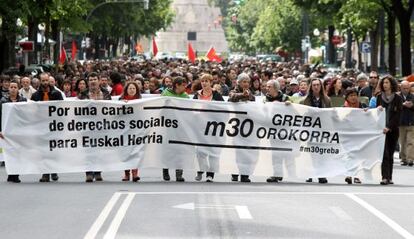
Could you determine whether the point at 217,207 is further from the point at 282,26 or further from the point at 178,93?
the point at 282,26

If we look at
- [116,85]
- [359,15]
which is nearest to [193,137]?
[116,85]

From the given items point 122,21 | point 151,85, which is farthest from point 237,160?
point 122,21

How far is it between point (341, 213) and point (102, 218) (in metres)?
2.79

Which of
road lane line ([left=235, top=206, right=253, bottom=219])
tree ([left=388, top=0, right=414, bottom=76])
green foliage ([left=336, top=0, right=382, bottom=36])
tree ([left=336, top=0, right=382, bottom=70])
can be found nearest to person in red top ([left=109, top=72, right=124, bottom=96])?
road lane line ([left=235, top=206, right=253, bottom=219])

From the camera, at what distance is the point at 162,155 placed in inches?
731

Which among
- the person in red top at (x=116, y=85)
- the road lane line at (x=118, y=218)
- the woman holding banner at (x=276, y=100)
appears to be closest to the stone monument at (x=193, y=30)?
the person in red top at (x=116, y=85)

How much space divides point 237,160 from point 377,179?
2150 millimetres

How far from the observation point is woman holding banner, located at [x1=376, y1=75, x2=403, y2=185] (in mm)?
18469

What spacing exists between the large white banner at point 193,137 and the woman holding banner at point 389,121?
170mm

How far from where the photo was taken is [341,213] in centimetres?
1417

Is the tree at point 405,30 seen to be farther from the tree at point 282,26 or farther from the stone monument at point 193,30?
the stone monument at point 193,30

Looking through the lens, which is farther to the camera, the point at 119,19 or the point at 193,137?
the point at 119,19

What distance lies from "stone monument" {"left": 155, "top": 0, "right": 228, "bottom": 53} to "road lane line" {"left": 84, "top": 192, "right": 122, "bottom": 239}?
169 m

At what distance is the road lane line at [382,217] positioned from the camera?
40.6 ft
